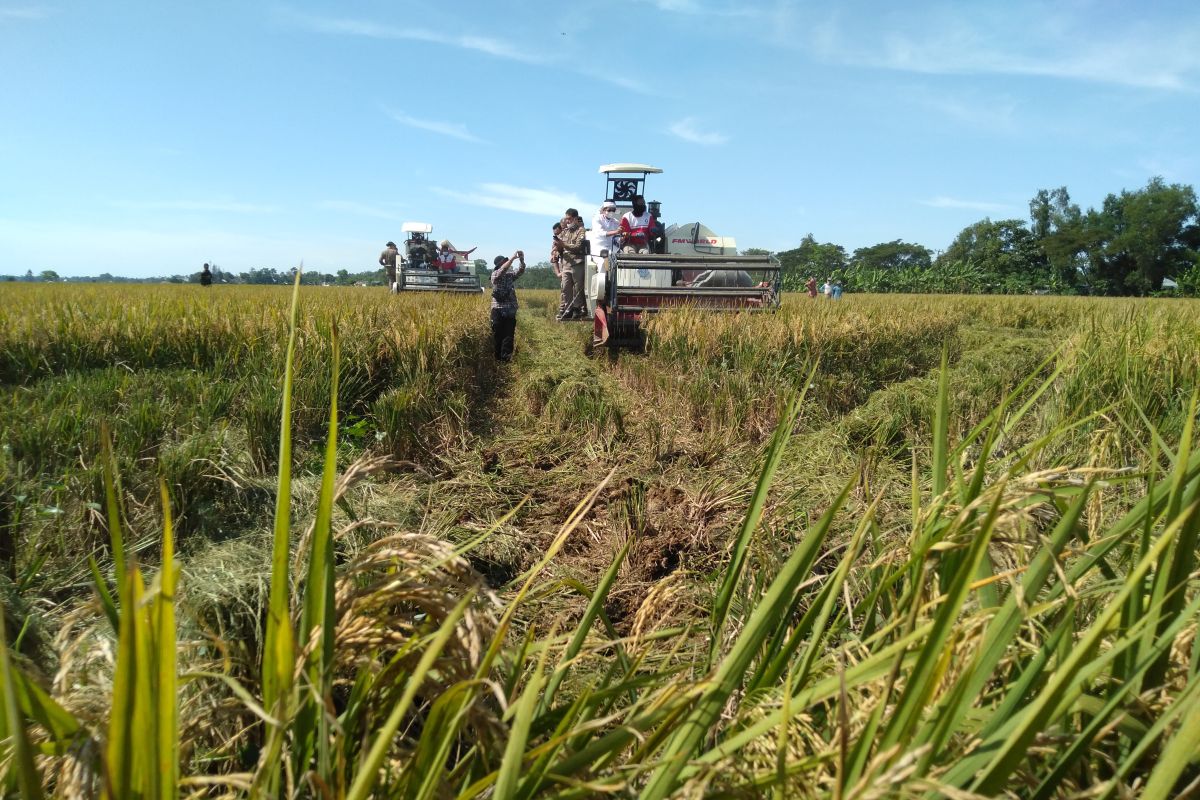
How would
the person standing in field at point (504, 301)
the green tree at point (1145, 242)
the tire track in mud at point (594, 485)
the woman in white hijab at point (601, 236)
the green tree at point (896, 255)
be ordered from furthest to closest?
the green tree at point (896, 255) < the green tree at point (1145, 242) < the woman in white hijab at point (601, 236) < the person standing in field at point (504, 301) < the tire track in mud at point (594, 485)

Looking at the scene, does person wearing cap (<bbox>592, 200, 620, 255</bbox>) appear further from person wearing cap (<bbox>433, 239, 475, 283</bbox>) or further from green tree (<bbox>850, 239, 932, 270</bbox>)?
green tree (<bbox>850, 239, 932, 270</bbox>)

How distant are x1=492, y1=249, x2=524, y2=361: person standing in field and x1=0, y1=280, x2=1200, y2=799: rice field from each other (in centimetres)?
57

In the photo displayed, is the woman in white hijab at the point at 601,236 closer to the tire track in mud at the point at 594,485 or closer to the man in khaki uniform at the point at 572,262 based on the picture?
the man in khaki uniform at the point at 572,262

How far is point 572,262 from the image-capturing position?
38.8 ft

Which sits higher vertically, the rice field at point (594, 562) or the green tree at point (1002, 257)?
the green tree at point (1002, 257)

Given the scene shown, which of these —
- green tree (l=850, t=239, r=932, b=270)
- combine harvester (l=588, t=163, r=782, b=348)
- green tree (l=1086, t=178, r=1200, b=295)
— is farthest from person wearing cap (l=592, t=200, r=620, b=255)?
green tree (l=850, t=239, r=932, b=270)

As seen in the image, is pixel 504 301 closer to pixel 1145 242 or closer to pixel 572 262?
pixel 572 262

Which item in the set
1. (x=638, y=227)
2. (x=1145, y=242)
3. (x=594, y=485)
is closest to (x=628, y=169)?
(x=638, y=227)

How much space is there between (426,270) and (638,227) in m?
12.5

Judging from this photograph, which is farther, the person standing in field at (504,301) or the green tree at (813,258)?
the green tree at (813,258)

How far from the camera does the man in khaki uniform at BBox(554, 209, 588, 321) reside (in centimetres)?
1168

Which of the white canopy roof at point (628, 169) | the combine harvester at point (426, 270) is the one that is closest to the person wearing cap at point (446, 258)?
the combine harvester at point (426, 270)

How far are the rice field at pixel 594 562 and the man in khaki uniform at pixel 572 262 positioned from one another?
9.41 feet

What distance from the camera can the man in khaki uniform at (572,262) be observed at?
11680 millimetres
